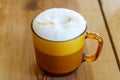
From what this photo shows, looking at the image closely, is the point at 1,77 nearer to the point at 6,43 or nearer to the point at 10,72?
the point at 10,72

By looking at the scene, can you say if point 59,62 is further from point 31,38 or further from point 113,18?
point 113,18

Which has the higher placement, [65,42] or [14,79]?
[65,42]

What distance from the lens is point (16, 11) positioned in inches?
33.3

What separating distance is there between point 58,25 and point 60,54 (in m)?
0.07

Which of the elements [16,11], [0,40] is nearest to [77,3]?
[16,11]

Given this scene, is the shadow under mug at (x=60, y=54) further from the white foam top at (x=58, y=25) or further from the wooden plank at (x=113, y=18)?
the wooden plank at (x=113, y=18)

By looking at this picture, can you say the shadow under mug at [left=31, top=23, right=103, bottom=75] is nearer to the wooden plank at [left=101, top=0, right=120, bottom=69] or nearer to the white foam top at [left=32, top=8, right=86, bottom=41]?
the white foam top at [left=32, top=8, right=86, bottom=41]

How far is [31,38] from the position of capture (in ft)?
2.36

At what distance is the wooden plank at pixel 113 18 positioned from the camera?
704mm

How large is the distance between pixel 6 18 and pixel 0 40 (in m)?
0.12

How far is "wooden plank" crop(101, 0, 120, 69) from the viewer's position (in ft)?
2.31

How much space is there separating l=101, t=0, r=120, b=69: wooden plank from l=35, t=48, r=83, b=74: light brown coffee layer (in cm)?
14

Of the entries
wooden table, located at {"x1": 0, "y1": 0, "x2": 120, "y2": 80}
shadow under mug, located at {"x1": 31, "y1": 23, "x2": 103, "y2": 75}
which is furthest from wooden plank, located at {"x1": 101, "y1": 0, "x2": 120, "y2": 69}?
shadow under mug, located at {"x1": 31, "y1": 23, "x2": 103, "y2": 75}

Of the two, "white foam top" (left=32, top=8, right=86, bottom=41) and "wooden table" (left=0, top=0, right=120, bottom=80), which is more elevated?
"white foam top" (left=32, top=8, right=86, bottom=41)
